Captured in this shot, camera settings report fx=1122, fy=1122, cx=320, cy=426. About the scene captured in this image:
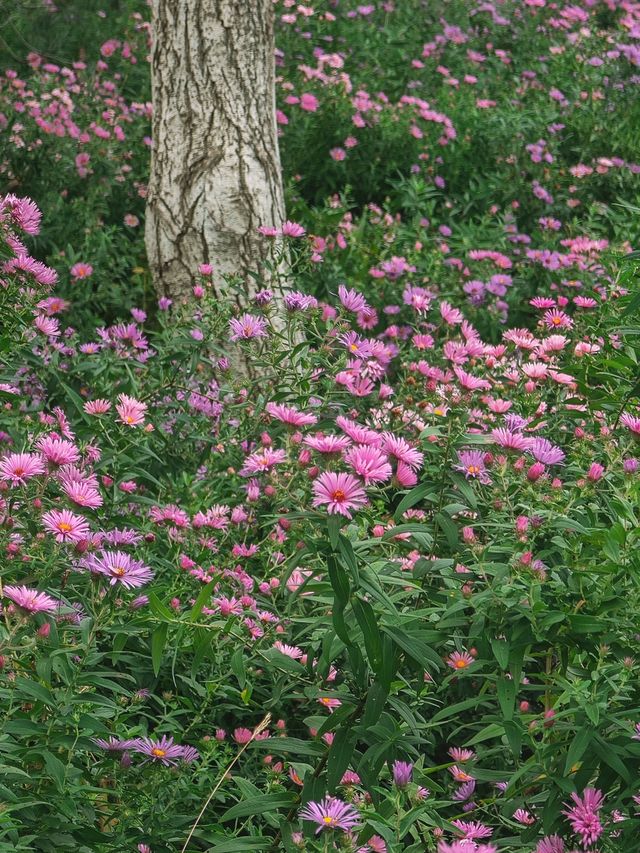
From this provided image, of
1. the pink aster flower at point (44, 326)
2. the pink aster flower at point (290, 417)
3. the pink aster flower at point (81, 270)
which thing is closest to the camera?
the pink aster flower at point (290, 417)

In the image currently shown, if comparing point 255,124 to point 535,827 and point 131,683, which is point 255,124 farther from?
point 535,827

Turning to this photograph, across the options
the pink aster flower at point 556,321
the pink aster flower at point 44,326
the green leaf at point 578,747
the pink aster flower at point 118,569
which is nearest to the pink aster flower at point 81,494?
the pink aster flower at point 118,569

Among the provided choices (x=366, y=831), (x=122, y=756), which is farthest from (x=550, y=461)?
(x=122, y=756)

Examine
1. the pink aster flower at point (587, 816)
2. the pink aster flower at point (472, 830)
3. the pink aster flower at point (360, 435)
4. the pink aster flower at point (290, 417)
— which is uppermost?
the pink aster flower at point (360, 435)

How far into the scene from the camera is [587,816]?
1843mm

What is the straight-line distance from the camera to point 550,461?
2312 millimetres

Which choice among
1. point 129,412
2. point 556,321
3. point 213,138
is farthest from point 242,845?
point 213,138

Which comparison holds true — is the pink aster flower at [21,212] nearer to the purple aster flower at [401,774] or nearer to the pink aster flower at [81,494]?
the pink aster flower at [81,494]

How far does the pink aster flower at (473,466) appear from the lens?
227cm

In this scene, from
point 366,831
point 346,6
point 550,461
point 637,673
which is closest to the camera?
point 366,831

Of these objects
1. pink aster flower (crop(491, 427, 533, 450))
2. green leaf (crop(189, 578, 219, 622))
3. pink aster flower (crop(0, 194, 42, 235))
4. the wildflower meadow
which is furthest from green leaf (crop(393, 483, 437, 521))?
pink aster flower (crop(0, 194, 42, 235))

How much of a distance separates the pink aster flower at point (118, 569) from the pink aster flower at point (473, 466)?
67cm

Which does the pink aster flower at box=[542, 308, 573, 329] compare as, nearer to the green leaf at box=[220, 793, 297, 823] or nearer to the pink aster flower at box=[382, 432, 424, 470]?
the pink aster flower at box=[382, 432, 424, 470]

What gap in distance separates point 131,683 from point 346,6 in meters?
6.90
